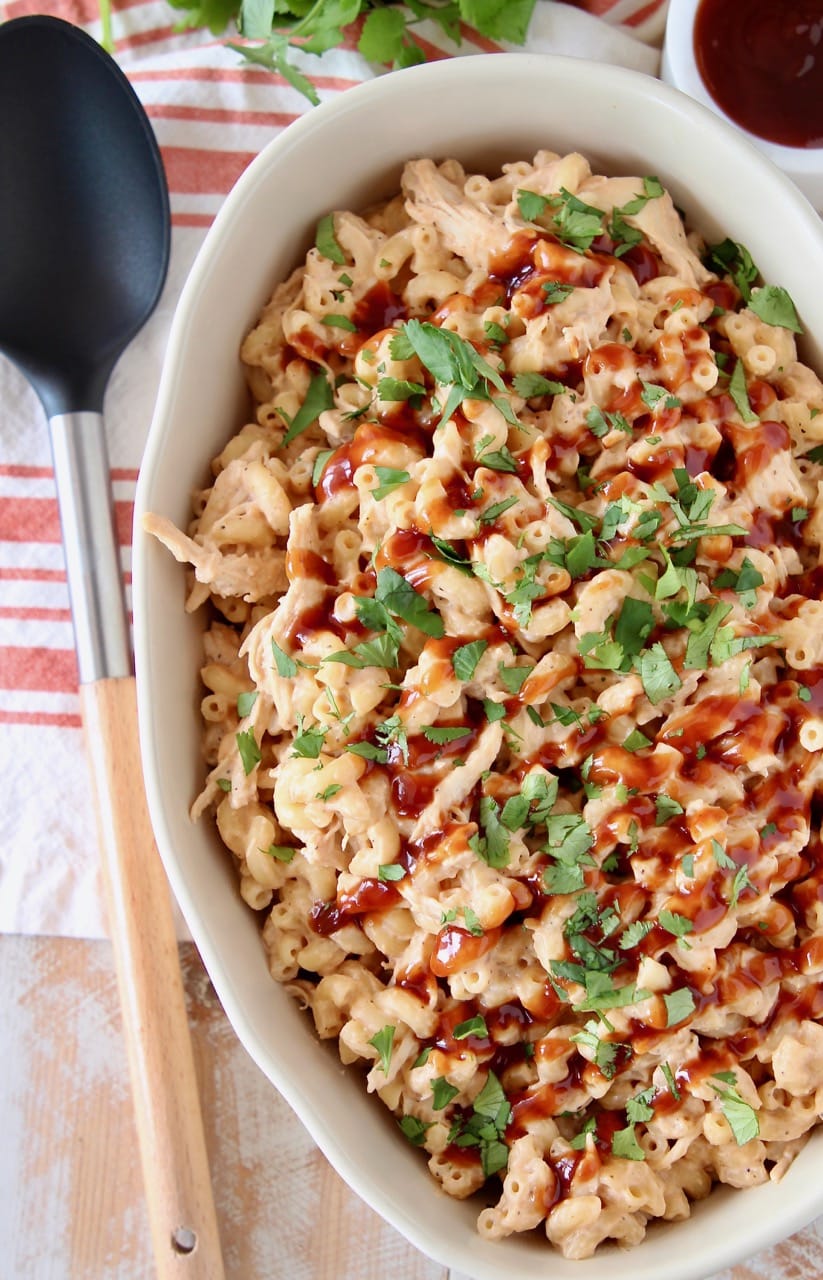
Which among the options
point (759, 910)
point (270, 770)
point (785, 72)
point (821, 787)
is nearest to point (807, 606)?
point (821, 787)

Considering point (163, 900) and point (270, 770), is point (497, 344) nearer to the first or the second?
point (270, 770)

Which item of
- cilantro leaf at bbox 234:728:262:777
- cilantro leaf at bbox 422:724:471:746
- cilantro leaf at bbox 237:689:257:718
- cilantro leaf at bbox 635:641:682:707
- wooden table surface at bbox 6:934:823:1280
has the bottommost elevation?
wooden table surface at bbox 6:934:823:1280

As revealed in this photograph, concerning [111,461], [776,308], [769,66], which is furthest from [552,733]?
[769,66]

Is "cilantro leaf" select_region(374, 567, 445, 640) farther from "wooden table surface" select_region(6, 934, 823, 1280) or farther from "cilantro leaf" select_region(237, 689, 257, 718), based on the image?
"wooden table surface" select_region(6, 934, 823, 1280)

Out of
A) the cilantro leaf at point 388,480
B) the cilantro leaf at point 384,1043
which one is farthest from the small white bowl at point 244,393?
the cilantro leaf at point 388,480

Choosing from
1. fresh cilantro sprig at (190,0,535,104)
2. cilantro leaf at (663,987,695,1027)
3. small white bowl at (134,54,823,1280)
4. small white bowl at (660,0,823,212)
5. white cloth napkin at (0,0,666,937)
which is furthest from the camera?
white cloth napkin at (0,0,666,937)

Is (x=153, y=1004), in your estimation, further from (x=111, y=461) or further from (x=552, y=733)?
(x=111, y=461)

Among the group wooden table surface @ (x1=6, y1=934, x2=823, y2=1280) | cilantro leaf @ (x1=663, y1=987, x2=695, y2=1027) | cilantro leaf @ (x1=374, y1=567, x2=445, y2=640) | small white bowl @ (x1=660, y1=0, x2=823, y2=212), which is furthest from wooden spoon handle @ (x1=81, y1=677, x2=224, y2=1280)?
small white bowl @ (x1=660, y1=0, x2=823, y2=212)

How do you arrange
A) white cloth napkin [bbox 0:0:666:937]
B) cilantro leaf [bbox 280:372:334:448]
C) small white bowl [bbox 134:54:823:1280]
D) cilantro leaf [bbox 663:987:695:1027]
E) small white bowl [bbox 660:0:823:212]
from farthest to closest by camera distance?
white cloth napkin [bbox 0:0:666:937] < small white bowl [bbox 660:0:823:212] < cilantro leaf [bbox 280:372:334:448] < small white bowl [bbox 134:54:823:1280] < cilantro leaf [bbox 663:987:695:1027]
